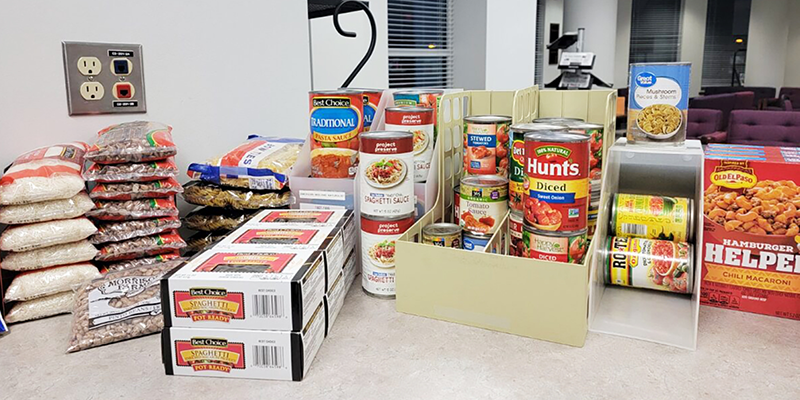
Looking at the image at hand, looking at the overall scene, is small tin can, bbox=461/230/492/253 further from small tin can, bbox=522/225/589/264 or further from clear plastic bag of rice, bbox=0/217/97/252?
clear plastic bag of rice, bbox=0/217/97/252

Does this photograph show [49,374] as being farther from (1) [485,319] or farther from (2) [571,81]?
(2) [571,81]

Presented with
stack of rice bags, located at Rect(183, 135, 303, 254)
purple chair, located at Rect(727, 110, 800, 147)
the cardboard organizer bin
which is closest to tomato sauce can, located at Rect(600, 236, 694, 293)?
the cardboard organizer bin

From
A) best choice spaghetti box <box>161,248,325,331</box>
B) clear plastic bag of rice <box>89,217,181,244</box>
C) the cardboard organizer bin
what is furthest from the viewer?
clear plastic bag of rice <box>89,217,181,244</box>

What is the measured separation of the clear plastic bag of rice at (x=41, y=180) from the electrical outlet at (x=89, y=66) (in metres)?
0.25

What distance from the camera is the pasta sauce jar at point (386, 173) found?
110 cm

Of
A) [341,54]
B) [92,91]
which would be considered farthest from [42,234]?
[341,54]

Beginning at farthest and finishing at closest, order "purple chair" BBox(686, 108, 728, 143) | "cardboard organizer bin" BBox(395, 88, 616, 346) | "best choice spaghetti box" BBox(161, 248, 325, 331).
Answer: "purple chair" BBox(686, 108, 728, 143)
"cardboard organizer bin" BBox(395, 88, 616, 346)
"best choice spaghetti box" BBox(161, 248, 325, 331)

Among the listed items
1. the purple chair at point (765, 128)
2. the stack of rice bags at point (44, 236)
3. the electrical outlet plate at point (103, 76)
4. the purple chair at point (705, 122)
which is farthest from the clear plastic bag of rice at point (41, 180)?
the purple chair at point (705, 122)

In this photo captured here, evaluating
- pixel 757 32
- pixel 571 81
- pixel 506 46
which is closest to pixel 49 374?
pixel 506 46

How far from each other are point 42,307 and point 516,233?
0.93 metres

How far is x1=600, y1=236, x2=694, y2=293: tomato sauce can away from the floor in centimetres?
10

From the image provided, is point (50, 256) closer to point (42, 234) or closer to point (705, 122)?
point (42, 234)

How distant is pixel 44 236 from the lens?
3.56 feet

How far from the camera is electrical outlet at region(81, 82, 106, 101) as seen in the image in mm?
1351
